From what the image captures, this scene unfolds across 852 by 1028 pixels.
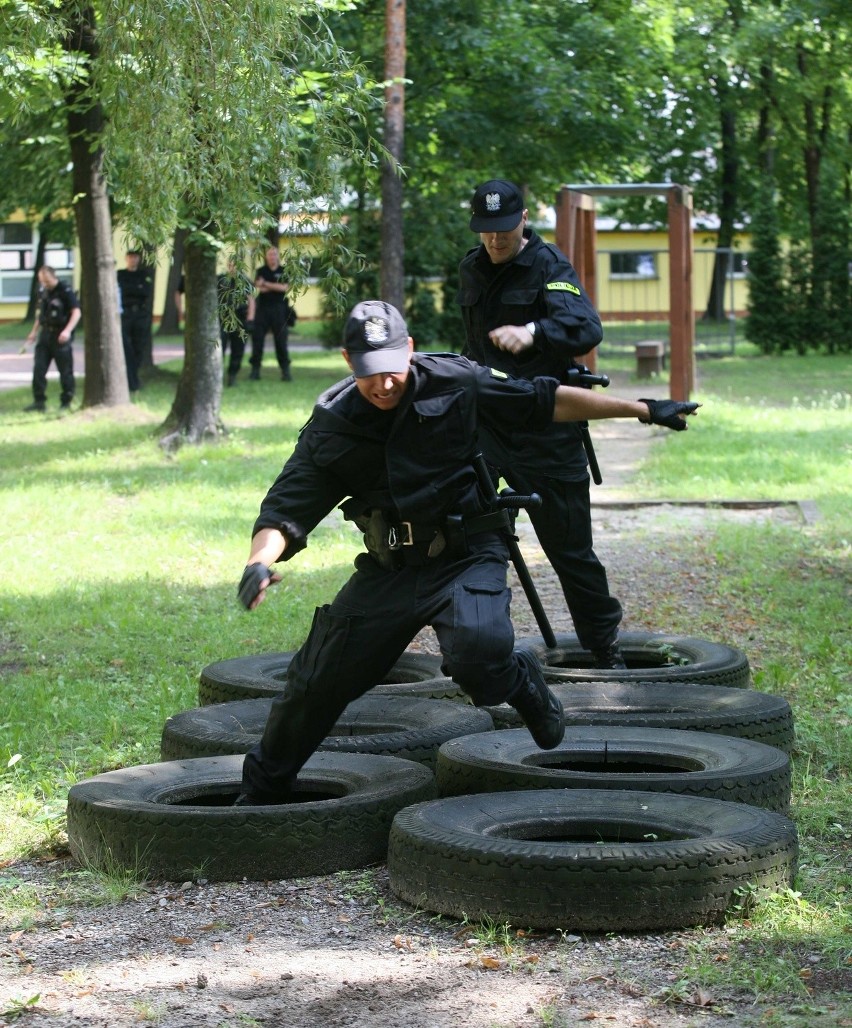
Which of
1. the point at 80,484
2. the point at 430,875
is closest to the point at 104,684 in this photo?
the point at 430,875

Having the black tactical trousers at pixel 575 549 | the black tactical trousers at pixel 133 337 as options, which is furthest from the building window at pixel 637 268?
the black tactical trousers at pixel 575 549

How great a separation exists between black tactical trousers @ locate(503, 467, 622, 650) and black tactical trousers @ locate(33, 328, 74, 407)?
14.6 m

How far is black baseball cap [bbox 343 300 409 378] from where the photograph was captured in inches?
169

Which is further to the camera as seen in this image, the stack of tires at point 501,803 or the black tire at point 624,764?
the black tire at point 624,764

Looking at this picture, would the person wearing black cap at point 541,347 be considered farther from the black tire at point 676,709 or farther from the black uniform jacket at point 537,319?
the black tire at point 676,709

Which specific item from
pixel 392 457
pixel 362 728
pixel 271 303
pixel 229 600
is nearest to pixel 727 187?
pixel 271 303

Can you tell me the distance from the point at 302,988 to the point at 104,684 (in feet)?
12.4

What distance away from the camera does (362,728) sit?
5.79 meters

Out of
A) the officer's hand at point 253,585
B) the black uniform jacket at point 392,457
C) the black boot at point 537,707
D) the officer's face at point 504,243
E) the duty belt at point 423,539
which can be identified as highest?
the officer's face at point 504,243

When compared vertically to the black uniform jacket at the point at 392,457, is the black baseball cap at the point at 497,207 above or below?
above

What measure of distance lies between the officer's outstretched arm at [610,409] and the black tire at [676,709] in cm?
119

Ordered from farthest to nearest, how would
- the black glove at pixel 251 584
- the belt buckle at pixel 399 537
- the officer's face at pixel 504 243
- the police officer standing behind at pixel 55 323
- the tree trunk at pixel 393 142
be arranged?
the police officer standing behind at pixel 55 323
the tree trunk at pixel 393 142
the officer's face at pixel 504 243
the belt buckle at pixel 399 537
the black glove at pixel 251 584

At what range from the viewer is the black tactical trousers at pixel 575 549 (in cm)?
630

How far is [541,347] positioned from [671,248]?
40.6ft
